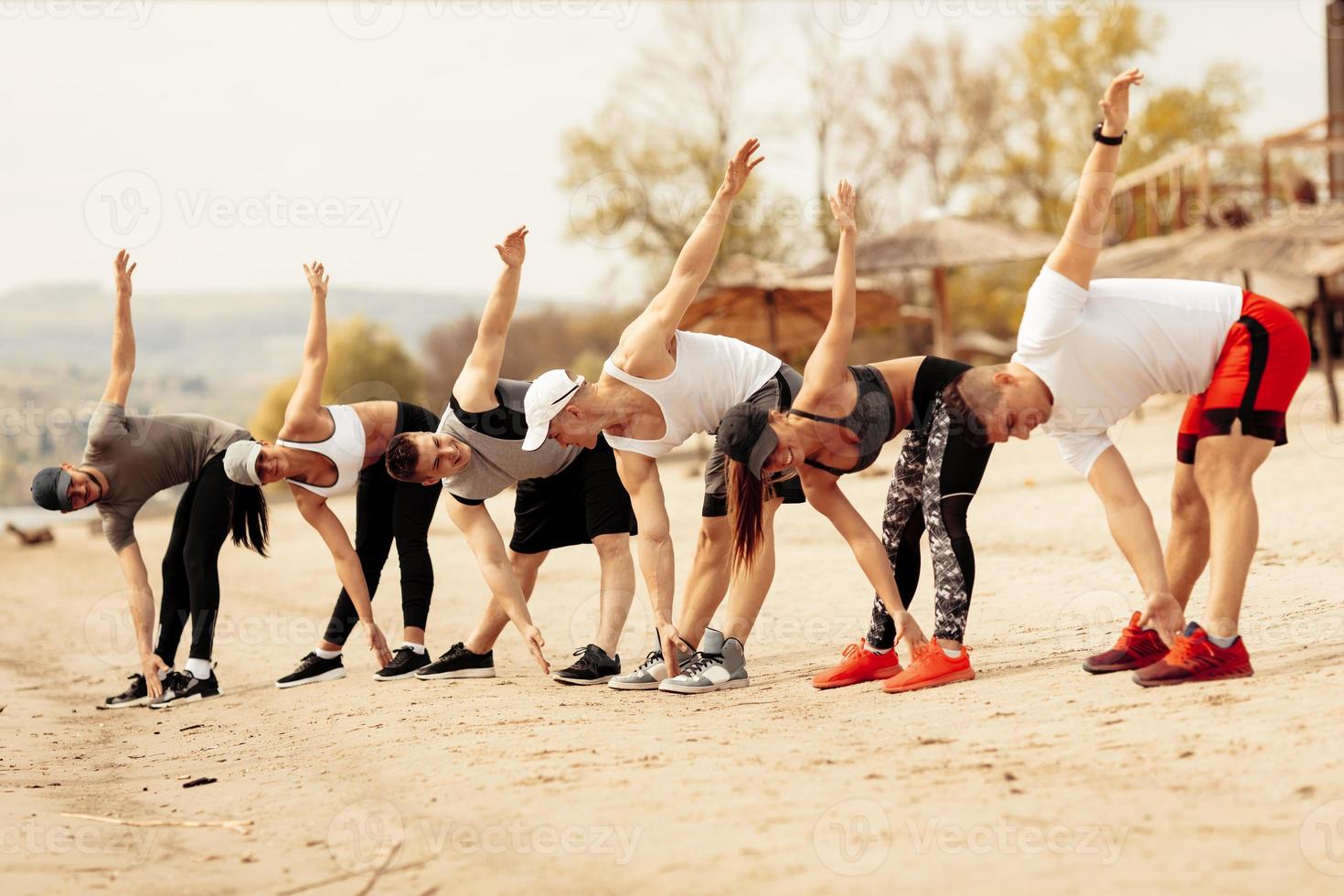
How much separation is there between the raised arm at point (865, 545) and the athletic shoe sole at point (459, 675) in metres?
2.19

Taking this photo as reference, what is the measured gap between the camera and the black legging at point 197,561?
22.2ft

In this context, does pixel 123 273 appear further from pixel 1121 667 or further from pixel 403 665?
pixel 1121 667

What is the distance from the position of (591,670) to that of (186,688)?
8.14 feet

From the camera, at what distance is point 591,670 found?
18.9 ft

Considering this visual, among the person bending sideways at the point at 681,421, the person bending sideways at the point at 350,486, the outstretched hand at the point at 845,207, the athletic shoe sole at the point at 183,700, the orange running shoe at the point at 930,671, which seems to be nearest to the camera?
the outstretched hand at the point at 845,207

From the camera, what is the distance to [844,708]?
4.75m

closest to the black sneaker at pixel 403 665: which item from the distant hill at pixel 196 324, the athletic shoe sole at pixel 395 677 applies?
the athletic shoe sole at pixel 395 677

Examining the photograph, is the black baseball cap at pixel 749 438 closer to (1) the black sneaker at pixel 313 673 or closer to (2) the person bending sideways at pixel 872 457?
(2) the person bending sideways at pixel 872 457

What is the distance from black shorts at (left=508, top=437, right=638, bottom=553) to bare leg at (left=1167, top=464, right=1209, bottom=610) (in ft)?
7.73

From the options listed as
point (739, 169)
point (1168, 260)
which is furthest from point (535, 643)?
point (1168, 260)

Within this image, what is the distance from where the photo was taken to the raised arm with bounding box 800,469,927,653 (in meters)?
4.91

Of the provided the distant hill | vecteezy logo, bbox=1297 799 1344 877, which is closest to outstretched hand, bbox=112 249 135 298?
vecteezy logo, bbox=1297 799 1344 877

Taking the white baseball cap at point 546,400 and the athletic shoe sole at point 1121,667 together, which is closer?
the athletic shoe sole at point 1121,667

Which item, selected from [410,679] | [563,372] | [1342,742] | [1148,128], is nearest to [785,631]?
[410,679]
